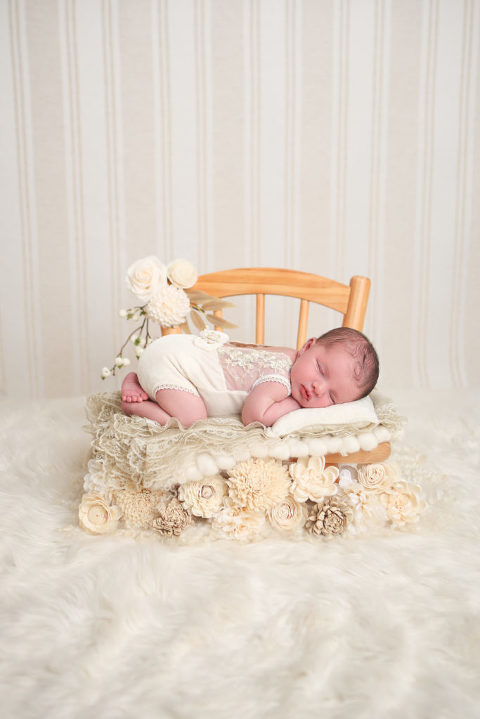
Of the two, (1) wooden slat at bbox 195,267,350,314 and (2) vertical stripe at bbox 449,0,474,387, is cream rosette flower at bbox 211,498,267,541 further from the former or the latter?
(2) vertical stripe at bbox 449,0,474,387

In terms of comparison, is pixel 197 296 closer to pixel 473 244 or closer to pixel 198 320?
pixel 198 320

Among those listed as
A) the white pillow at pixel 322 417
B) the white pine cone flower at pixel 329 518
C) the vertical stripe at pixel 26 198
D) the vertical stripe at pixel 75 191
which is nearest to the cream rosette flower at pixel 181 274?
the white pillow at pixel 322 417

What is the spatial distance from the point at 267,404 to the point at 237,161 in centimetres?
178

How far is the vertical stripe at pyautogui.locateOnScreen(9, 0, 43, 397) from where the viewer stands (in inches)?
104

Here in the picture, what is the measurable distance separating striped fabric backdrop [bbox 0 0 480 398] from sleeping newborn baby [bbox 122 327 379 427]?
4.48 ft

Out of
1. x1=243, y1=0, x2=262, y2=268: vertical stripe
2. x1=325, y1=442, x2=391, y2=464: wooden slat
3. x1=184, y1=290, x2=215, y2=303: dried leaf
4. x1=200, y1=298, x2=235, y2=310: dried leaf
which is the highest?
x1=243, y1=0, x2=262, y2=268: vertical stripe

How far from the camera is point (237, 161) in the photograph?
9.19 feet

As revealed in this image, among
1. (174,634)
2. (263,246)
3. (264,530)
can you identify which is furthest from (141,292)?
(263,246)

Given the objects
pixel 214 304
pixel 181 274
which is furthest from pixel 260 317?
Result: pixel 181 274

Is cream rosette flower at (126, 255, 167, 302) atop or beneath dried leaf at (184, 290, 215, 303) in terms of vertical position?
atop

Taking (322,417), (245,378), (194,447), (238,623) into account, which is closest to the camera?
(238,623)

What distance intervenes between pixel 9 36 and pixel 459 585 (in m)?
2.89

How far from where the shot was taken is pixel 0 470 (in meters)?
1.70

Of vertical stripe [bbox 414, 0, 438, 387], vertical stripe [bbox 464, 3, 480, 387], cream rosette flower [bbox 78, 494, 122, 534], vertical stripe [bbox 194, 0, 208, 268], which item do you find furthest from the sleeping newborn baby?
vertical stripe [bbox 464, 3, 480, 387]
